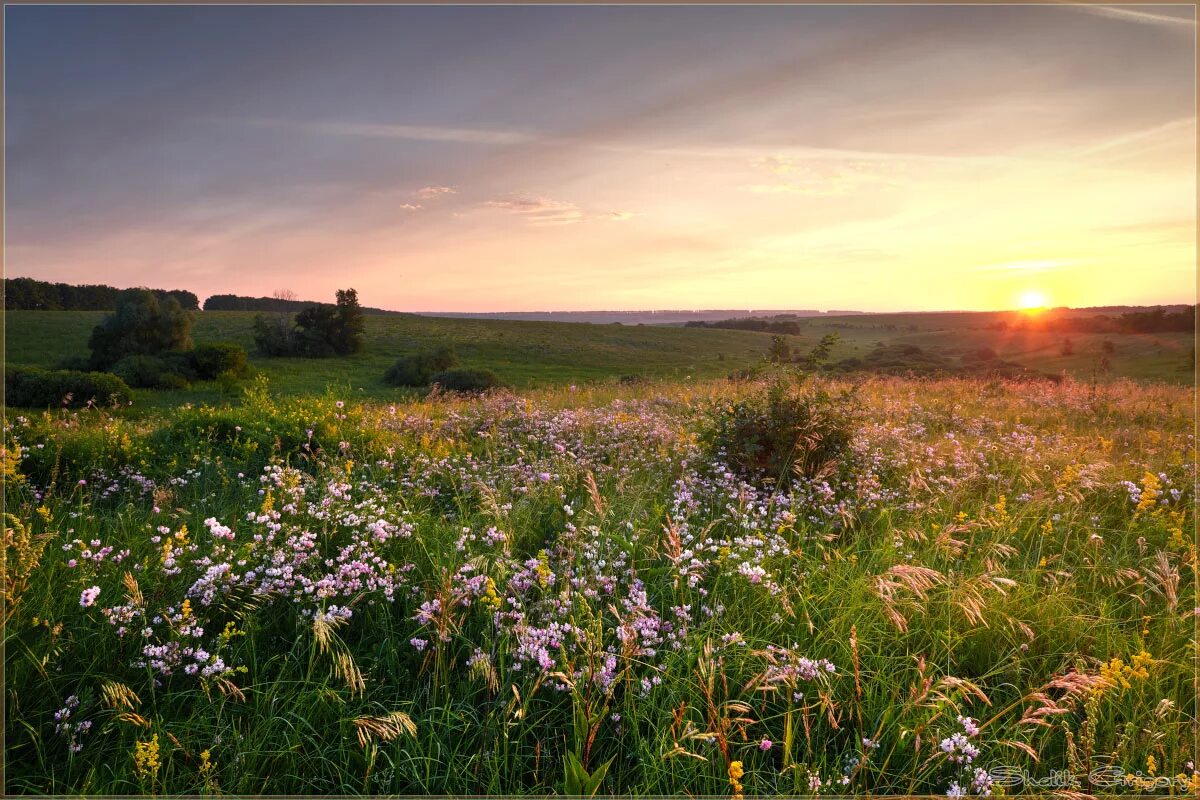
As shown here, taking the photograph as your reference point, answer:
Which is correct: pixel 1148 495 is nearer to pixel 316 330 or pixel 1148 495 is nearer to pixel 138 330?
pixel 138 330

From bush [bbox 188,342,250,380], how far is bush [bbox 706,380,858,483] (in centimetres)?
2880

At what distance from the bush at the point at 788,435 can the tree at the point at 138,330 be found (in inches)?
1329

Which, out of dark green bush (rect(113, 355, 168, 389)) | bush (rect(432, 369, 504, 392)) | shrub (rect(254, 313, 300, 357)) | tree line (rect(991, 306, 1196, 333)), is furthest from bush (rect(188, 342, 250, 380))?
tree line (rect(991, 306, 1196, 333))

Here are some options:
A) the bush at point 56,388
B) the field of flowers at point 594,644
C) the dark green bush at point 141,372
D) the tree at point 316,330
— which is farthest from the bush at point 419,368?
the field of flowers at point 594,644

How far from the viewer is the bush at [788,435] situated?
647 cm

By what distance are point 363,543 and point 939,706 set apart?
348cm

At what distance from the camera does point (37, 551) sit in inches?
146

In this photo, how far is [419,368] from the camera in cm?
3406

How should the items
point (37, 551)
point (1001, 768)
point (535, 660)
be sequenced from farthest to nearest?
point (37, 551), point (535, 660), point (1001, 768)

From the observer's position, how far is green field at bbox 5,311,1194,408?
2761cm

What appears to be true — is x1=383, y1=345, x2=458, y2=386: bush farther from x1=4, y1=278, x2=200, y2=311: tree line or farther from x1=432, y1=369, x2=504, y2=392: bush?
x1=4, y1=278, x2=200, y2=311: tree line

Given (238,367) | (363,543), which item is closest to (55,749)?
(363,543)

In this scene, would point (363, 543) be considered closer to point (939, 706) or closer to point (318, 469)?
point (939, 706)

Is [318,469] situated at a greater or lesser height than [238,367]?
lesser
